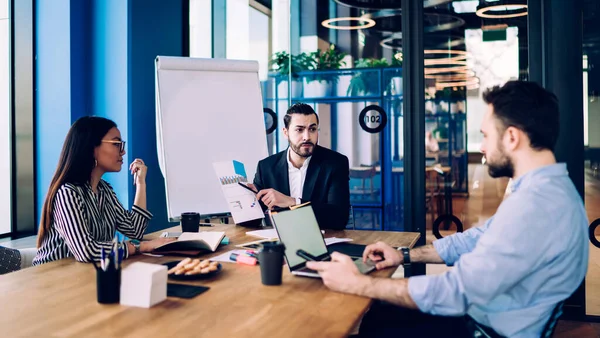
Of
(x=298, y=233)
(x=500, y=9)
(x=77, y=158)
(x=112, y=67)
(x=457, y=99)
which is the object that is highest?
(x=500, y=9)

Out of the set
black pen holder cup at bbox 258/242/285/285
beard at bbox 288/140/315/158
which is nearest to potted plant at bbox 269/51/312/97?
beard at bbox 288/140/315/158

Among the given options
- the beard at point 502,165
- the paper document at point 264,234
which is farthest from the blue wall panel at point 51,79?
the beard at point 502,165

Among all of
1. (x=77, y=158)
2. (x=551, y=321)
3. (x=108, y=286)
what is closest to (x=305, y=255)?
(x=108, y=286)

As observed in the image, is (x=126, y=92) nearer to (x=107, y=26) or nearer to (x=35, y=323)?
(x=107, y=26)

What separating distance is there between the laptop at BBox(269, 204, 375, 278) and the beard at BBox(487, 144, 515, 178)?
0.54m

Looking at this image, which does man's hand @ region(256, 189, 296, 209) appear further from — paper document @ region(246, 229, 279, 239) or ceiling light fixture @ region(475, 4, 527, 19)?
ceiling light fixture @ region(475, 4, 527, 19)

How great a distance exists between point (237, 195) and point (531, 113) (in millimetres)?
1612

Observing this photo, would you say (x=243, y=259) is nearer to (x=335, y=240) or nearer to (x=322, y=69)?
(x=335, y=240)

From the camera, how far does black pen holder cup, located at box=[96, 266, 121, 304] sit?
1.59m

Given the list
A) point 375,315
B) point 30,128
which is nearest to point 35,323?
point 375,315

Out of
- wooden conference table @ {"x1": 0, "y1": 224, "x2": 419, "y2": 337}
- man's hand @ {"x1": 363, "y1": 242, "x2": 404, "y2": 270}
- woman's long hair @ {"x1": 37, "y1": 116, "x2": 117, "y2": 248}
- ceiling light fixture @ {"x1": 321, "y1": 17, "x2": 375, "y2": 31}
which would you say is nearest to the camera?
wooden conference table @ {"x1": 0, "y1": 224, "x2": 419, "y2": 337}

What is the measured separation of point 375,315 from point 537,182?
0.83 m

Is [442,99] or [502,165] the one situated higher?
[442,99]

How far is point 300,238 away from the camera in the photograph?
197cm
